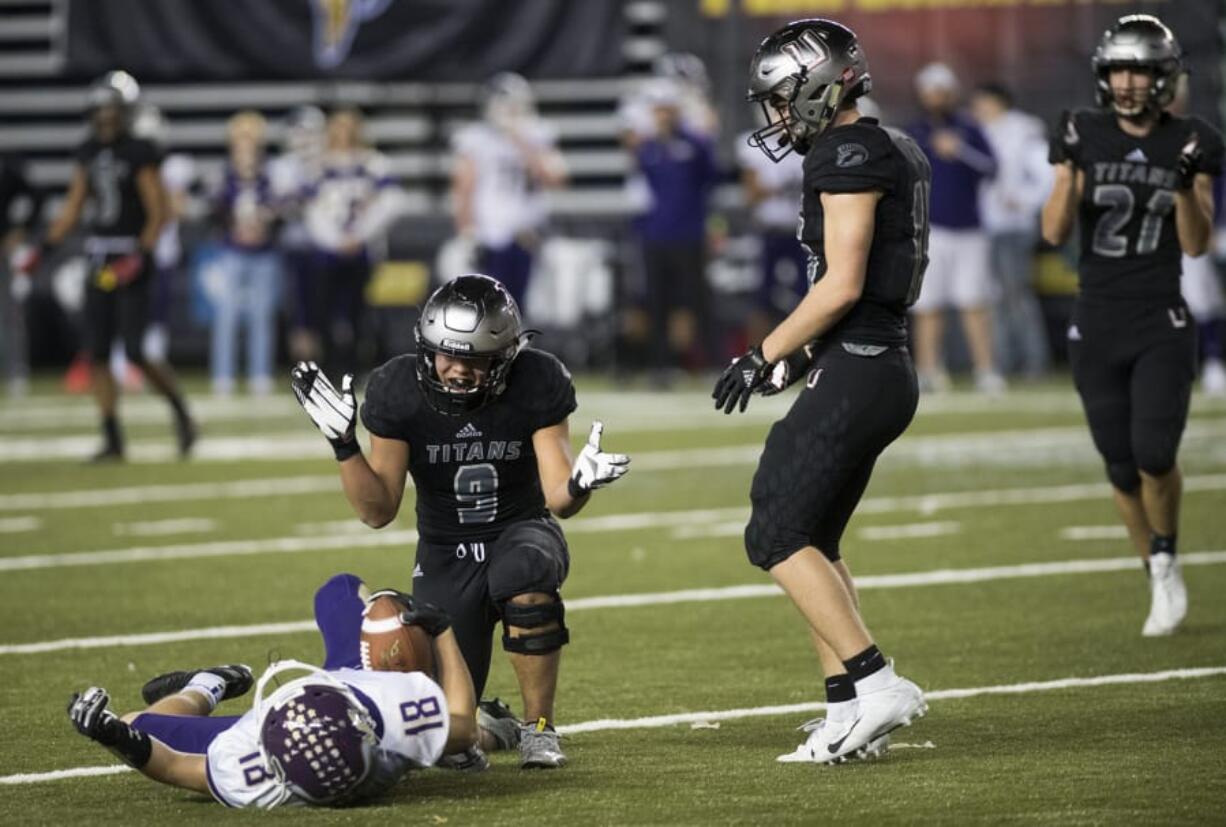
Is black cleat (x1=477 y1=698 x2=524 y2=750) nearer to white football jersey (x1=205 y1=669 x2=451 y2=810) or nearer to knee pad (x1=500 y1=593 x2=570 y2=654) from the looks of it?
knee pad (x1=500 y1=593 x2=570 y2=654)

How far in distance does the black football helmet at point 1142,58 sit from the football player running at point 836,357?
5.58 feet

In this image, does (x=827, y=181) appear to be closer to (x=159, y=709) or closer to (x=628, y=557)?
(x=159, y=709)

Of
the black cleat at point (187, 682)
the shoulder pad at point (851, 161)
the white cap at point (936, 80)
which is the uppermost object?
the shoulder pad at point (851, 161)

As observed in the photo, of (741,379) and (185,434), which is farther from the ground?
(741,379)

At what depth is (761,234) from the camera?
64.7ft

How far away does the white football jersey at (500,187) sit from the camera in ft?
61.3

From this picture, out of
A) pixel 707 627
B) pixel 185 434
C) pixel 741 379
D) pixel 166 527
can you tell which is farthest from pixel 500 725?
pixel 185 434

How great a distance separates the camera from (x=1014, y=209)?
61.3ft

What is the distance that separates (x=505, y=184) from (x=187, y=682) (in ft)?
41.9

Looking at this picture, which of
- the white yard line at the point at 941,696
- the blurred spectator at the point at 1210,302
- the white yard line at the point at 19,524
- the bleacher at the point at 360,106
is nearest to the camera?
the white yard line at the point at 941,696

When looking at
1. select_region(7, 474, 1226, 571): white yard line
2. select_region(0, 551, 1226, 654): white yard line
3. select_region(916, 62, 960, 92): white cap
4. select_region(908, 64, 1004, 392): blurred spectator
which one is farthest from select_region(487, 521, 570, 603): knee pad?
select_region(916, 62, 960, 92): white cap

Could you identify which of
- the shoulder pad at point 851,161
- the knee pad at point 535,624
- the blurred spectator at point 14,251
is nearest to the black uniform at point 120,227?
the blurred spectator at point 14,251

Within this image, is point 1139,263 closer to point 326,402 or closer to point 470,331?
point 470,331

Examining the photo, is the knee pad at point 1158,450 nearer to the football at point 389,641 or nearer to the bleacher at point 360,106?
the football at point 389,641
